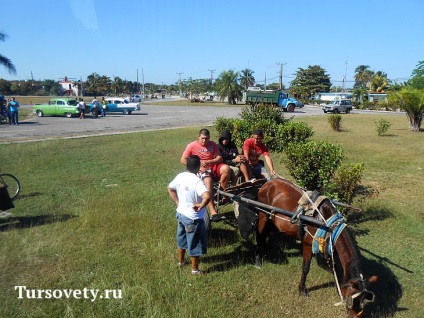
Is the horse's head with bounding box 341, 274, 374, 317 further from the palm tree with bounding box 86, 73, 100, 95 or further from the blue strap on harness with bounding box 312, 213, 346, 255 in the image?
the palm tree with bounding box 86, 73, 100, 95

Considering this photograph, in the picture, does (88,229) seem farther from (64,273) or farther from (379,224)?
(379,224)

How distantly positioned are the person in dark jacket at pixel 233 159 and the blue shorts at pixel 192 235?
5.88 feet

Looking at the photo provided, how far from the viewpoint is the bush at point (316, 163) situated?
20.2 feet

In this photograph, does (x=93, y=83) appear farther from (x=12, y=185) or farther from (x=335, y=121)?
(x=12, y=185)

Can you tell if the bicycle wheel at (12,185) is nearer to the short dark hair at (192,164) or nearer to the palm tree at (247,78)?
the short dark hair at (192,164)

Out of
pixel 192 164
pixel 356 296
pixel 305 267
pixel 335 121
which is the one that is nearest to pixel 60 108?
pixel 335 121

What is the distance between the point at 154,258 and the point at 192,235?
0.91m

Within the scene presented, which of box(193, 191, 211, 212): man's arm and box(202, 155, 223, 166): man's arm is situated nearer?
box(193, 191, 211, 212): man's arm

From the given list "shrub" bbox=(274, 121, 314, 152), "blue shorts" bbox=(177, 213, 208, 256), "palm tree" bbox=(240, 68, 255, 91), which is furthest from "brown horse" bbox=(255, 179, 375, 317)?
"palm tree" bbox=(240, 68, 255, 91)

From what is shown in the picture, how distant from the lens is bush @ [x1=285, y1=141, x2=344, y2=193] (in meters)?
6.15

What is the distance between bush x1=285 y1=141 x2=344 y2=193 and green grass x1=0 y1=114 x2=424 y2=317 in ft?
3.51

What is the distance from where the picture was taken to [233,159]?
642cm

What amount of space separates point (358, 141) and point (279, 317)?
15.8 m

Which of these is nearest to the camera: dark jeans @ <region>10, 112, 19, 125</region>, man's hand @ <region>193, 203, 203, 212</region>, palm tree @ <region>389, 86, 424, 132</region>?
man's hand @ <region>193, 203, 203, 212</region>
